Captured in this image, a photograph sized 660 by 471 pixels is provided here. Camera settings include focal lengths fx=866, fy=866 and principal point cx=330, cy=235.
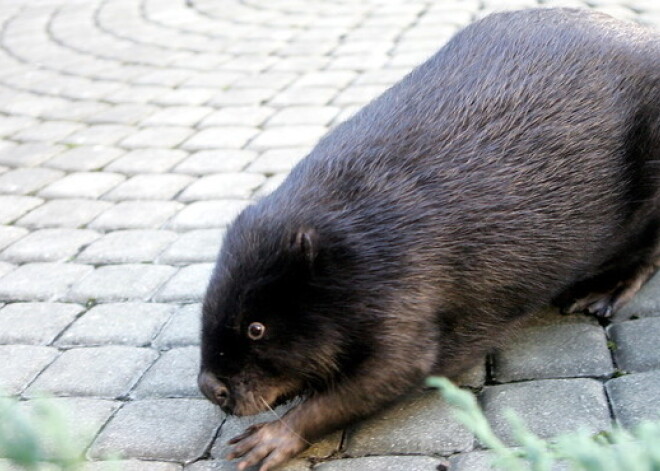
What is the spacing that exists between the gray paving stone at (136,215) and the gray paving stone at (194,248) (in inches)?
11.9

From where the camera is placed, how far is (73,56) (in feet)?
27.0

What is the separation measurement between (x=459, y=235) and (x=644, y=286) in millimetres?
1188

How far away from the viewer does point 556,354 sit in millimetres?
3373

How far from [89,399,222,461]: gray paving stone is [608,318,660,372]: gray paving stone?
5.08 feet

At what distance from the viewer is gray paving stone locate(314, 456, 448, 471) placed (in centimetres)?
283

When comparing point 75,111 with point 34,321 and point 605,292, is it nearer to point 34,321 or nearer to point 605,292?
point 34,321

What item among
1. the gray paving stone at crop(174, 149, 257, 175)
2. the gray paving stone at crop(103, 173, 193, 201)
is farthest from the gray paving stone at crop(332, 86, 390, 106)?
the gray paving stone at crop(103, 173, 193, 201)

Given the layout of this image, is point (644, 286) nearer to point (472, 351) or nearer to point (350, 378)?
point (472, 351)

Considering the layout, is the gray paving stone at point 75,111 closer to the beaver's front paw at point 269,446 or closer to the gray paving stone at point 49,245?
the gray paving stone at point 49,245

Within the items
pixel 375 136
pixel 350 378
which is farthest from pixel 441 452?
pixel 375 136

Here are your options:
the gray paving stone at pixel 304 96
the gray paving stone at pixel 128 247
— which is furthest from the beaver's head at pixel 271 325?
the gray paving stone at pixel 304 96

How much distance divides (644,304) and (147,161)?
11.3ft

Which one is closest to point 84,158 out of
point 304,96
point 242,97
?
point 242,97

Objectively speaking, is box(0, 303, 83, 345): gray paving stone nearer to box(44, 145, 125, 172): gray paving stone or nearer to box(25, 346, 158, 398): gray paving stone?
box(25, 346, 158, 398): gray paving stone
